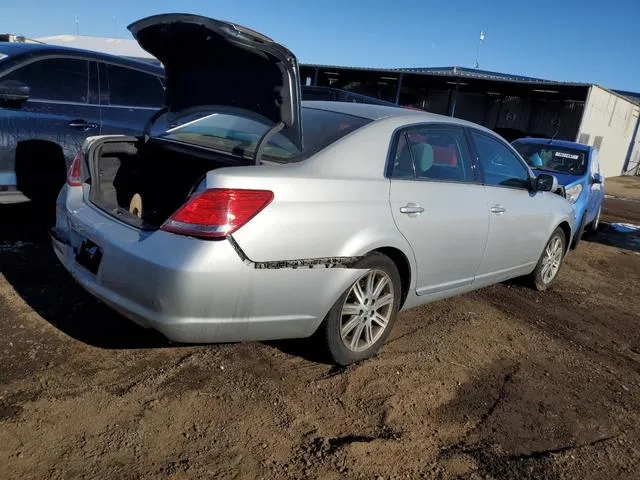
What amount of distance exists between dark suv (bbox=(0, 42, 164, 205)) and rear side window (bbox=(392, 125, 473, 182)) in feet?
11.2

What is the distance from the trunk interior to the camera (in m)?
3.61

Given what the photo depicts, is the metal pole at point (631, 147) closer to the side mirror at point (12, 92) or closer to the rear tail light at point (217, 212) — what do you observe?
the side mirror at point (12, 92)

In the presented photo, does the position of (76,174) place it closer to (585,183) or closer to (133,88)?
(133,88)

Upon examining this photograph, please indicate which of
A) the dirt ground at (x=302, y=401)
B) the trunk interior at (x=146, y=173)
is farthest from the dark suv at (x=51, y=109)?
the trunk interior at (x=146, y=173)

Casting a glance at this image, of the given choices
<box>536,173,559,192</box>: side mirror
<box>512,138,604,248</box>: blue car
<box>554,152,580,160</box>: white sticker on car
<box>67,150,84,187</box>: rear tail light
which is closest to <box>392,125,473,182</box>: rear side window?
<box>536,173,559,192</box>: side mirror

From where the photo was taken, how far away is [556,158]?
331 inches

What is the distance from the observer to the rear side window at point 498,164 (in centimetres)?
424

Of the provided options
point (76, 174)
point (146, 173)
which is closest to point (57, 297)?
point (76, 174)

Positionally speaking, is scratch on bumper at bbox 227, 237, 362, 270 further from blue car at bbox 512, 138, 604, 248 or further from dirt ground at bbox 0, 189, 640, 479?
blue car at bbox 512, 138, 604, 248

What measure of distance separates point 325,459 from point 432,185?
1888 mm

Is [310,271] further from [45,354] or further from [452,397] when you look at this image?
[45,354]

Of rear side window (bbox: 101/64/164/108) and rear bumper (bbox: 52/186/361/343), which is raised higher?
rear side window (bbox: 101/64/164/108)

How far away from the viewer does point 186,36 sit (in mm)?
3248

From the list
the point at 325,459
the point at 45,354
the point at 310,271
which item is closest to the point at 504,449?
the point at 325,459
